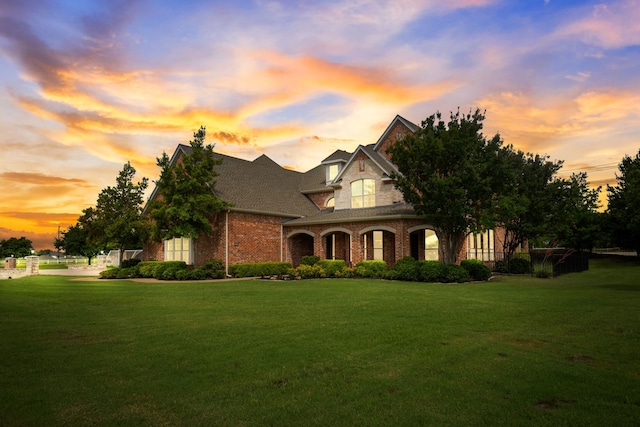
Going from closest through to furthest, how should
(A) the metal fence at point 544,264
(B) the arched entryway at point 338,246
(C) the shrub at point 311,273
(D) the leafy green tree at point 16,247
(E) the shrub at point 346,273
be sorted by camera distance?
(E) the shrub at point 346,273 < (C) the shrub at point 311,273 < (A) the metal fence at point 544,264 < (B) the arched entryway at point 338,246 < (D) the leafy green tree at point 16,247

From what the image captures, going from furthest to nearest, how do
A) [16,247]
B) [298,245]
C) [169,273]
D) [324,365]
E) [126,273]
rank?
[16,247] → [298,245] → [126,273] → [169,273] → [324,365]

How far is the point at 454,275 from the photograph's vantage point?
22906mm

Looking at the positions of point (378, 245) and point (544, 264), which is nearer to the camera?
point (544, 264)

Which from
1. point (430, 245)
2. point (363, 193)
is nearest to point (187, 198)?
point (363, 193)

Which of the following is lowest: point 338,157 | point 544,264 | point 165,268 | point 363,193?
point 544,264

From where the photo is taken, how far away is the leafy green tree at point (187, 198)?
1086 inches

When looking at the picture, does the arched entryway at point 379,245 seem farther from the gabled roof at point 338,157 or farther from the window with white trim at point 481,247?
the gabled roof at point 338,157

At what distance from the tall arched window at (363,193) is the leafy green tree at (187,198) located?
9523 millimetres

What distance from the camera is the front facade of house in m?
29.0

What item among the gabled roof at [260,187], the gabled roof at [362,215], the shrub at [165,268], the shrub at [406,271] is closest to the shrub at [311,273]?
the shrub at [406,271]

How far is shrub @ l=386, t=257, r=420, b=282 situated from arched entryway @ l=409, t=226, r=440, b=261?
4027 mm

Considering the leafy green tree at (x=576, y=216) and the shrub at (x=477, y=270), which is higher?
the leafy green tree at (x=576, y=216)

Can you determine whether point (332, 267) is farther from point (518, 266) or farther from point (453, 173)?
point (518, 266)

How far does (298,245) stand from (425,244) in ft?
33.0
